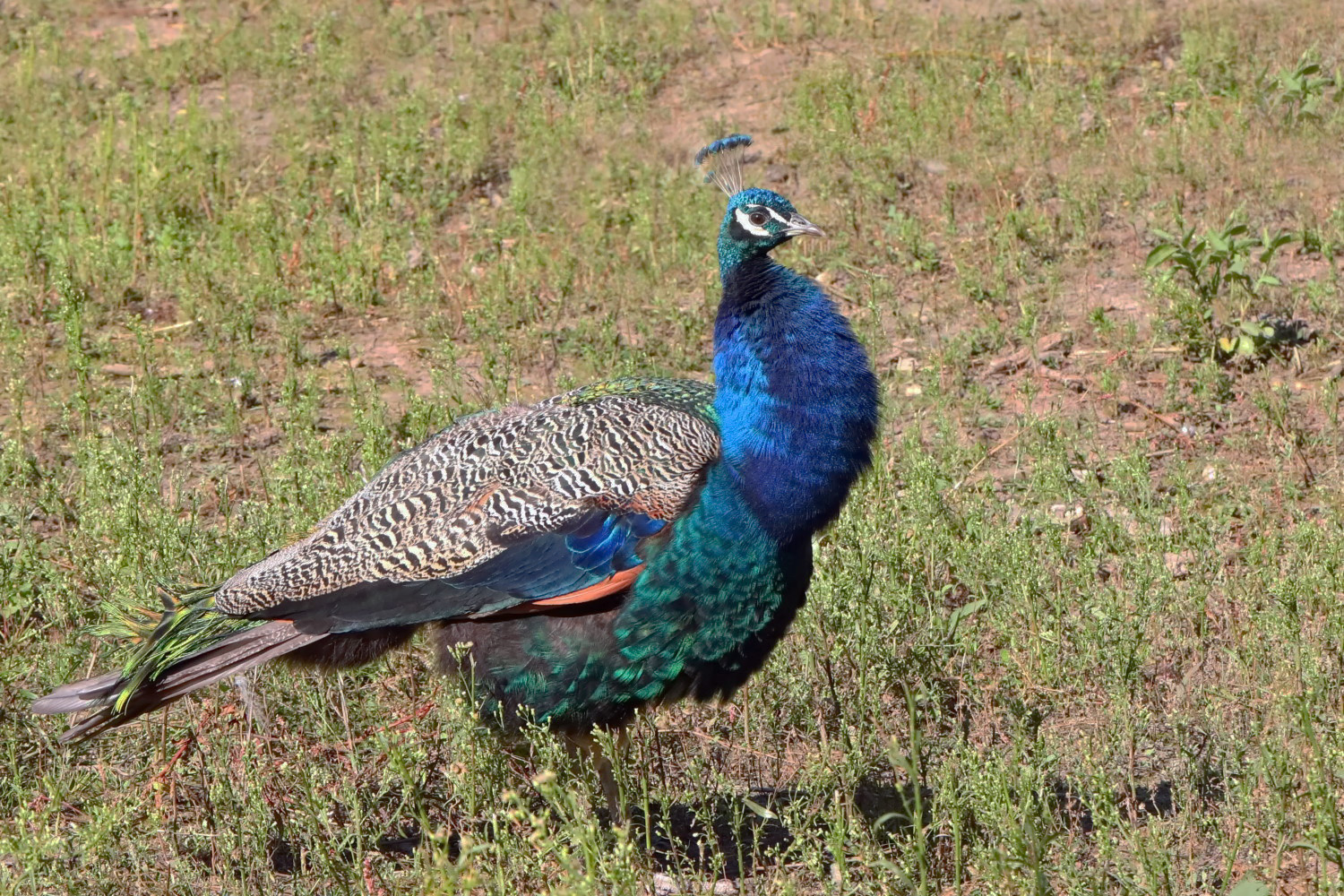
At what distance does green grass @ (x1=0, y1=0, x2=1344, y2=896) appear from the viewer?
393 cm

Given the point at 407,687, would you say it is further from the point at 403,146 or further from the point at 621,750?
the point at 403,146

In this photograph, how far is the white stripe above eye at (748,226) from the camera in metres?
4.34

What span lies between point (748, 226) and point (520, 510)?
103 centimetres

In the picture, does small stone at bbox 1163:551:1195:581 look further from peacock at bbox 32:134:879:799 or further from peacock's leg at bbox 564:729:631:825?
peacock's leg at bbox 564:729:631:825

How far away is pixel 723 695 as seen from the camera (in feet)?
13.6

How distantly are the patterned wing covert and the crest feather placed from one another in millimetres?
709

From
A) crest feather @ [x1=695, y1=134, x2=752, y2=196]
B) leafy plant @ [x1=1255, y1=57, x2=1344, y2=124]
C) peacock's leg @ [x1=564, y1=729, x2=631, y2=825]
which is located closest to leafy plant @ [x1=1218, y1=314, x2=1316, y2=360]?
leafy plant @ [x1=1255, y1=57, x2=1344, y2=124]

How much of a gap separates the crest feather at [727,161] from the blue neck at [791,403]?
0.60 meters

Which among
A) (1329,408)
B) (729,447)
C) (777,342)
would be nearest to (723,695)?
(729,447)

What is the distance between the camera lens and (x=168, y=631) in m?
4.37

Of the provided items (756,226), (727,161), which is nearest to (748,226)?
(756,226)

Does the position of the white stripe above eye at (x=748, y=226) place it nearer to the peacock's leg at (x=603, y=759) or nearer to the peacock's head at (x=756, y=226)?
the peacock's head at (x=756, y=226)

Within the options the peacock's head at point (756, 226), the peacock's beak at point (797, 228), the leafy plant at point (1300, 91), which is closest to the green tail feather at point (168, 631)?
the peacock's head at point (756, 226)

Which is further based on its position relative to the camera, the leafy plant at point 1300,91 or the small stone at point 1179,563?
the leafy plant at point 1300,91
